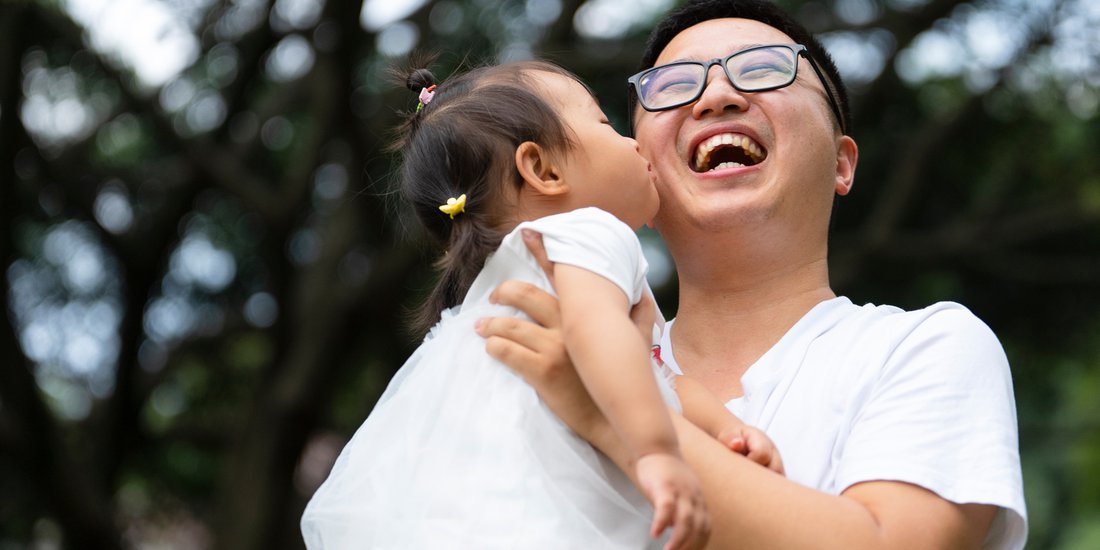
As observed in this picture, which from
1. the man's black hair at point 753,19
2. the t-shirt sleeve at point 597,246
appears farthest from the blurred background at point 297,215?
the t-shirt sleeve at point 597,246

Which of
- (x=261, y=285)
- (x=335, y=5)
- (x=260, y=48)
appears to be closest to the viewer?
(x=335, y=5)

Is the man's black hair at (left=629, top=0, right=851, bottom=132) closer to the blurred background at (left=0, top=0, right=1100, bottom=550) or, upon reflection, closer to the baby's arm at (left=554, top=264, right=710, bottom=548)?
the baby's arm at (left=554, top=264, right=710, bottom=548)

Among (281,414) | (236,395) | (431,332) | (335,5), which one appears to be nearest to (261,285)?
(236,395)

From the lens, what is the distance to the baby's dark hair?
2.17 m

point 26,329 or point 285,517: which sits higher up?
point 26,329

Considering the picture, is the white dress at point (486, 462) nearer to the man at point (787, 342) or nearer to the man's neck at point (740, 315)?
the man at point (787, 342)

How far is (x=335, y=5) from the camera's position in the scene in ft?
20.8

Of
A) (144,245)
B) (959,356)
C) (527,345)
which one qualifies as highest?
(527,345)

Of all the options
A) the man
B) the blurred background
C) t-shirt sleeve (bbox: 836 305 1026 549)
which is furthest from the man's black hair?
the blurred background

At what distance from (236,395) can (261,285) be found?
110cm

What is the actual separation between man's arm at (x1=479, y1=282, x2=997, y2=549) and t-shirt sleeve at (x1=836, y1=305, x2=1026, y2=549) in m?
0.04

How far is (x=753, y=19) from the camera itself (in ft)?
9.16

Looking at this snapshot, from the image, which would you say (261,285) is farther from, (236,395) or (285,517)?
(285,517)

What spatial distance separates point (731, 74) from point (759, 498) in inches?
38.8
